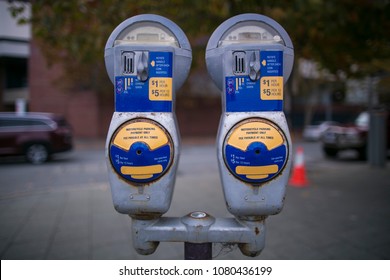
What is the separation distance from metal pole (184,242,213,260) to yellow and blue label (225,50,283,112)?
0.71 m

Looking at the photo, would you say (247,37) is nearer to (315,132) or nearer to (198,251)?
(198,251)

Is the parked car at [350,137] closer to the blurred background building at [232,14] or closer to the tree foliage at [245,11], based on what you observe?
the blurred background building at [232,14]

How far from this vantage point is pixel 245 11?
393cm

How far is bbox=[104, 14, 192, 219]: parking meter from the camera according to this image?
1568mm

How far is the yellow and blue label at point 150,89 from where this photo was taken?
162 centimetres

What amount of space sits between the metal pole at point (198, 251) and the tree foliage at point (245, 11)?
8.52 ft

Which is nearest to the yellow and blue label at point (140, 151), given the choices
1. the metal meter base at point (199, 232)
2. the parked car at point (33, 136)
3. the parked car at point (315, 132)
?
the metal meter base at point (199, 232)

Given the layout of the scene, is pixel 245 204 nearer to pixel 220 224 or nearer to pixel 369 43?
pixel 220 224

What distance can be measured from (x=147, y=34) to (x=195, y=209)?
299 cm

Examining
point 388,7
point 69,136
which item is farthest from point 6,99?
point 388,7

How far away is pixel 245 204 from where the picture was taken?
1.62 meters

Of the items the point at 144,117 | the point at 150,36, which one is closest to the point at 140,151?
the point at 144,117

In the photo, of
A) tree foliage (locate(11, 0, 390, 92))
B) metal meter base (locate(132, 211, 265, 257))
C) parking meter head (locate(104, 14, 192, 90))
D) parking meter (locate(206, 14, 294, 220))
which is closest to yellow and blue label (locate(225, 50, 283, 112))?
parking meter (locate(206, 14, 294, 220))

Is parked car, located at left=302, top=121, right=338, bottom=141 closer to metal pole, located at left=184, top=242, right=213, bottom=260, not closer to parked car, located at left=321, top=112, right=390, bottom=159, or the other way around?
parked car, located at left=321, top=112, right=390, bottom=159
